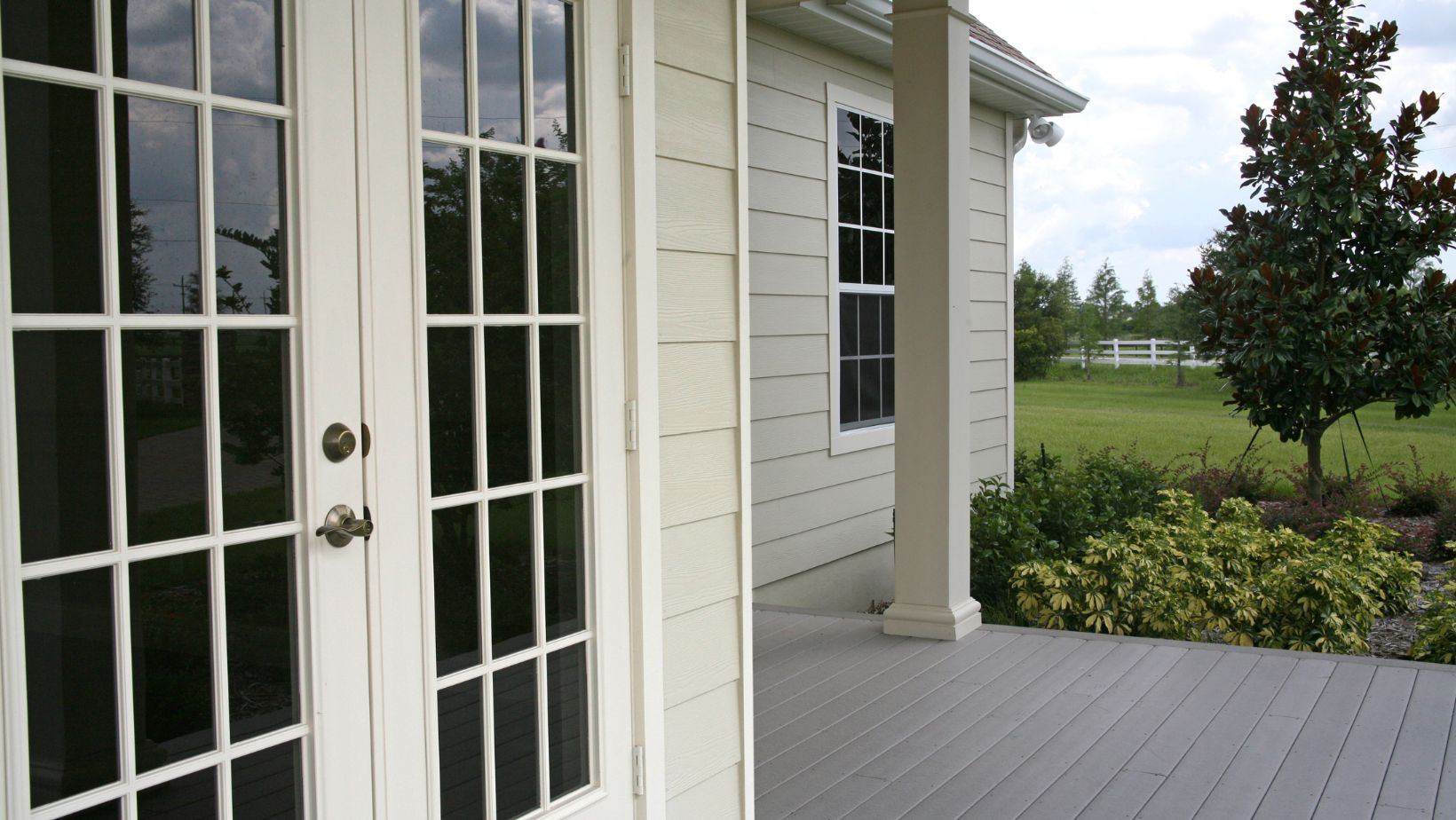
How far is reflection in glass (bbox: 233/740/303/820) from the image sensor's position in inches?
73.4

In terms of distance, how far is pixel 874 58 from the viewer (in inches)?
274

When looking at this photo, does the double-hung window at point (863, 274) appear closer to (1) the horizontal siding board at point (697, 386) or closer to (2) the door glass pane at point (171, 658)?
(1) the horizontal siding board at point (697, 386)

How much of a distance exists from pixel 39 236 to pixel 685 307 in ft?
4.57

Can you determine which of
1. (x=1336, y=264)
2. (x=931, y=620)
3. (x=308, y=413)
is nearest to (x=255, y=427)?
(x=308, y=413)

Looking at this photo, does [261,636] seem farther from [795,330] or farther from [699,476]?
[795,330]

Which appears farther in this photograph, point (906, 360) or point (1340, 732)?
point (906, 360)

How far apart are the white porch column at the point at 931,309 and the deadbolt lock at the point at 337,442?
328 centimetres

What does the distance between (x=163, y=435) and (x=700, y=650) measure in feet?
4.64

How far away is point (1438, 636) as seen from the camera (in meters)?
4.74

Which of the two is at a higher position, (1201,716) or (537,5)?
(537,5)

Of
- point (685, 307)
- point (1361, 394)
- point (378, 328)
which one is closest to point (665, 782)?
point (685, 307)

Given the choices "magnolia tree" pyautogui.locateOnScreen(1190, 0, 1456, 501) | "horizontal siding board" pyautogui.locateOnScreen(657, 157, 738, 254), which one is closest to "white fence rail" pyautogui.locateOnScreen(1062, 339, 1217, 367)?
"magnolia tree" pyautogui.locateOnScreen(1190, 0, 1456, 501)

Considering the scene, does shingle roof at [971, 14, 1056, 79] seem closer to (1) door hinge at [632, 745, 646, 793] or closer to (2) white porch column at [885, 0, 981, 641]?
(2) white porch column at [885, 0, 981, 641]

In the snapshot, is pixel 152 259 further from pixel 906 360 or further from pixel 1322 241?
pixel 1322 241
